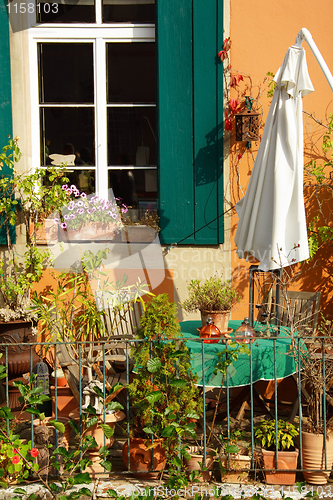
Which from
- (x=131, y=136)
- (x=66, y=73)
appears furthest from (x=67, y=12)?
(x=131, y=136)

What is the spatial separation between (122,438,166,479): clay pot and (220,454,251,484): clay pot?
0.37 metres

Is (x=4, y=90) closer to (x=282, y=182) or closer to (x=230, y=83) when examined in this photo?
(x=230, y=83)

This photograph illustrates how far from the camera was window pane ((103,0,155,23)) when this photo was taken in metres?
4.89

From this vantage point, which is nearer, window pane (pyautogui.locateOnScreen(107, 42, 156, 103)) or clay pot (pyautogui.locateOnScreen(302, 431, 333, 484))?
clay pot (pyautogui.locateOnScreen(302, 431, 333, 484))

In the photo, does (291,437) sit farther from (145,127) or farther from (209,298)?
(145,127)

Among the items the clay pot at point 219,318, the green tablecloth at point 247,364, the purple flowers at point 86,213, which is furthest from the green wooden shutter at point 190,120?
the green tablecloth at point 247,364

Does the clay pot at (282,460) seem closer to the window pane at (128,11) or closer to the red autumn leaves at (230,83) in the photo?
the red autumn leaves at (230,83)

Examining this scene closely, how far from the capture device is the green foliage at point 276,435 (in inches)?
116

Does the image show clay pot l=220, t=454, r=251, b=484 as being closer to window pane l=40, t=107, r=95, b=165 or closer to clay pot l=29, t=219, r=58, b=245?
clay pot l=29, t=219, r=58, b=245

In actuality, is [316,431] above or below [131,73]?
below

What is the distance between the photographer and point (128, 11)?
490 cm

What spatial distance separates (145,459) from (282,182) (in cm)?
213

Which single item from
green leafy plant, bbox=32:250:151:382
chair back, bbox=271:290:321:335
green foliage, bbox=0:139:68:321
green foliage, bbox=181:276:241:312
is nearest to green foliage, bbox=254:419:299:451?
green foliage, bbox=181:276:241:312

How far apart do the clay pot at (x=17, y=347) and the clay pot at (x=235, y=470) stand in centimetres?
192
